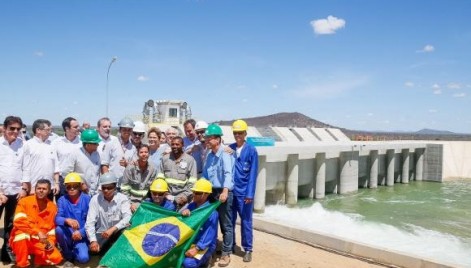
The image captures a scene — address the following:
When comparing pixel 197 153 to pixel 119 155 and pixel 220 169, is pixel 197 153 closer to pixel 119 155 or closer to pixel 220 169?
pixel 220 169

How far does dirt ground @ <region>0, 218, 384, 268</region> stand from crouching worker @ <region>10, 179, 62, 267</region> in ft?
1.26

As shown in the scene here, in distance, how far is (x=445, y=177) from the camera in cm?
2683

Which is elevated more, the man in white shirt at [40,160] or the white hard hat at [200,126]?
the white hard hat at [200,126]

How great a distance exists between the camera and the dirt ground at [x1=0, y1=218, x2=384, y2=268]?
16.8 feet

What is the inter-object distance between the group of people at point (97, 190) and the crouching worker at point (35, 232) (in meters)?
0.01

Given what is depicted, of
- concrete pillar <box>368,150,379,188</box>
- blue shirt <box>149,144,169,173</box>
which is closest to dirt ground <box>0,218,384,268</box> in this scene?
blue shirt <box>149,144,169,173</box>

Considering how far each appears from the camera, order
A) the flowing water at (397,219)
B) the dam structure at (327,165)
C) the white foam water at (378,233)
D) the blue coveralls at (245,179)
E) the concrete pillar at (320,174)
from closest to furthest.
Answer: the blue coveralls at (245,179) < the white foam water at (378,233) < the flowing water at (397,219) < the dam structure at (327,165) < the concrete pillar at (320,174)

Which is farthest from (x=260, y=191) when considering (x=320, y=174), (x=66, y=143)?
(x=66, y=143)

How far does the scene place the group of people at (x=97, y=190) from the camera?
15.1 ft

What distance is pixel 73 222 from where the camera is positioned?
15.1 ft

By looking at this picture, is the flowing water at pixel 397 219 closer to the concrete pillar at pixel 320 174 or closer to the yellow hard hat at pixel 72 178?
the concrete pillar at pixel 320 174

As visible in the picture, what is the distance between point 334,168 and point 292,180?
466 centimetres

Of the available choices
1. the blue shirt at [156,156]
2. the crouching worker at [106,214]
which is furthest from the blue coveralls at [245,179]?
the crouching worker at [106,214]

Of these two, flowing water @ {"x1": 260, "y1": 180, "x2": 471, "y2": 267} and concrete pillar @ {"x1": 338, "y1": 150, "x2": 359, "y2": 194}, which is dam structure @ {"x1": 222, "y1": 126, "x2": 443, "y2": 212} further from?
flowing water @ {"x1": 260, "y1": 180, "x2": 471, "y2": 267}
